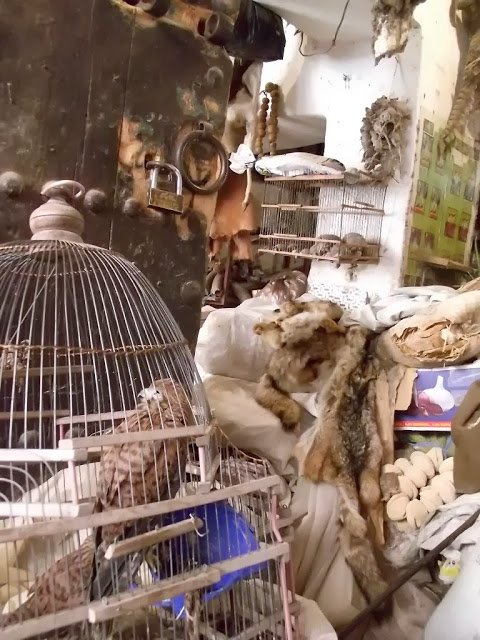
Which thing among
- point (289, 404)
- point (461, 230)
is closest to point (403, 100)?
point (461, 230)

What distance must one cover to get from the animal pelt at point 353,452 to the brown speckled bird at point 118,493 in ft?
2.87

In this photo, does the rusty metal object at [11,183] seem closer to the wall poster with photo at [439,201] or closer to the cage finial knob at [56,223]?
the cage finial knob at [56,223]

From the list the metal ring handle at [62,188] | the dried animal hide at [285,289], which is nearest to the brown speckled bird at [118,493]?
the metal ring handle at [62,188]

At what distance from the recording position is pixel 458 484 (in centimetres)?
165

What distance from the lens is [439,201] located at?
323 cm

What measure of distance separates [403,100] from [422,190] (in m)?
0.47

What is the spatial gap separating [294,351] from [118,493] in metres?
1.16

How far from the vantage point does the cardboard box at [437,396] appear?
1.84m

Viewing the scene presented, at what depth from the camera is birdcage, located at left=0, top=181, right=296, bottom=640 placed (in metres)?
0.82

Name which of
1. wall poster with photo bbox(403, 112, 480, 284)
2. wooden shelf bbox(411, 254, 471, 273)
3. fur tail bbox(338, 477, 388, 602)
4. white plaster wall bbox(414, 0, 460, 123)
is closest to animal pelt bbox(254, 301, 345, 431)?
fur tail bbox(338, 477, 388, 602)

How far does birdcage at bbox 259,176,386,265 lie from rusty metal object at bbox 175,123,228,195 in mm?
1203

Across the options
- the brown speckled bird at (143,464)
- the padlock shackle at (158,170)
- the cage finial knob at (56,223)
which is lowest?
the brown speckled bird at (143,464)

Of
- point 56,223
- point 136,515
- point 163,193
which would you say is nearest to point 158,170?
point 163,193

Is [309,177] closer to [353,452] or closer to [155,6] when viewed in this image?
[155,6]
